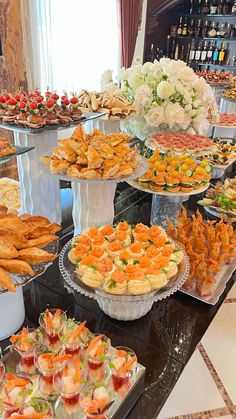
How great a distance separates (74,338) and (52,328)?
0.07 metres

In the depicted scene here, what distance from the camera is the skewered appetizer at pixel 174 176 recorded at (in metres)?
1.34

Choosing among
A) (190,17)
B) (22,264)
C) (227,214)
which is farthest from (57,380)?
(190,17)

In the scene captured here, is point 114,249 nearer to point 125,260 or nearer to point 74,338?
point 125,260

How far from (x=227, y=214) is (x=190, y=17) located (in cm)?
Result: 479

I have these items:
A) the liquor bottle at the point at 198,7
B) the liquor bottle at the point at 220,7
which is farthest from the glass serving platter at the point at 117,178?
the liquor bottle at the point at 198,7

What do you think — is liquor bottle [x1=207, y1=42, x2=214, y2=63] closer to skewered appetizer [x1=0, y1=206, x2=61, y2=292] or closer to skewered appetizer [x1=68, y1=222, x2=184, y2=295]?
skewered appetizer [x1=68, y1=222, x2=184, y2=295]

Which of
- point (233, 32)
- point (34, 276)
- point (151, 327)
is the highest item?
point (233, 32)

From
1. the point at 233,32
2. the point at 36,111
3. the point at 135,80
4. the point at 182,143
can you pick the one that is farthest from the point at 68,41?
the point at 233,32

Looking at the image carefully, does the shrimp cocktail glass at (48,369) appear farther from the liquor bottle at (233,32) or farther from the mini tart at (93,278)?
the liquor bottle at (233,32)

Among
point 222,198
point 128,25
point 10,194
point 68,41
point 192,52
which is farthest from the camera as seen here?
point 192,52

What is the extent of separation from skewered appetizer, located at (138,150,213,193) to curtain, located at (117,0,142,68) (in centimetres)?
337

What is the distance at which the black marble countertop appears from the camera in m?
0.81

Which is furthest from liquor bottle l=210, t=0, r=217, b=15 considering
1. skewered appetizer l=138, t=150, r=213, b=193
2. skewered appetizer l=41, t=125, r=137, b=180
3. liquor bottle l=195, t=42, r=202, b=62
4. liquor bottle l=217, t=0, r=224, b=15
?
skewered appetizer l=41, t=125, r=137, b=180

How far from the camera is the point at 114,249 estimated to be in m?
0.95
